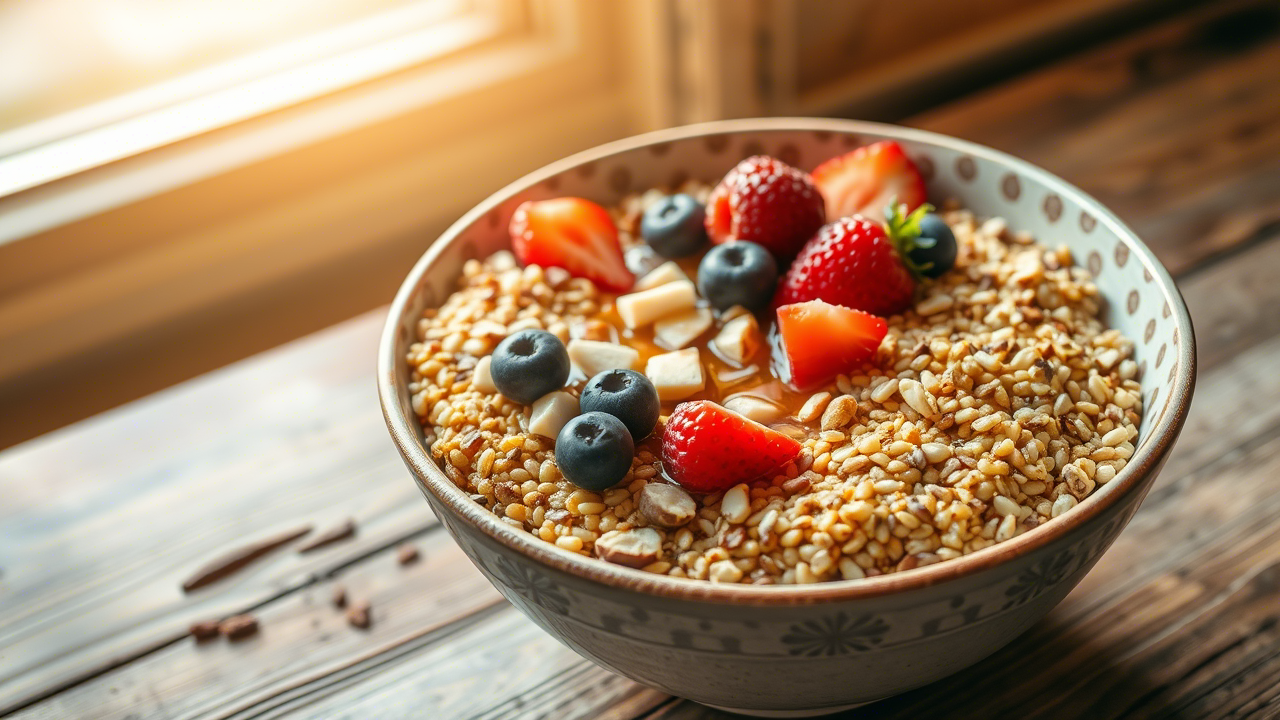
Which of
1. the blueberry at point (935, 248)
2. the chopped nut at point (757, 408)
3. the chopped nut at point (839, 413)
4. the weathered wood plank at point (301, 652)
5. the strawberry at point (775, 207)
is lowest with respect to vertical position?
the weathered wood plank at point (301, 652)

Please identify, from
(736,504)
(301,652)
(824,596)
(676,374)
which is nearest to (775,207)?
(676,374)

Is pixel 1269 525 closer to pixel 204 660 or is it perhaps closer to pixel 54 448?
pixel 204 660

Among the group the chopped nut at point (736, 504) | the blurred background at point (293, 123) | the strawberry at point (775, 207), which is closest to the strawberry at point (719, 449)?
the chopped nut at point (736, 504)

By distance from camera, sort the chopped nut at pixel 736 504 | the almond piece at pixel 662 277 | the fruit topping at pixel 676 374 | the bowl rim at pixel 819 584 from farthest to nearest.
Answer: the almond piece at pixel 662 277
the fruit topping at pixel 676 374
the chopped nut at pixel 736 504
the bowl rim at pixel 819 584

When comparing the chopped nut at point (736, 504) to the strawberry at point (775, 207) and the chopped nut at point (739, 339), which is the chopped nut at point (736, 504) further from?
the strawberry at point (775, 207)

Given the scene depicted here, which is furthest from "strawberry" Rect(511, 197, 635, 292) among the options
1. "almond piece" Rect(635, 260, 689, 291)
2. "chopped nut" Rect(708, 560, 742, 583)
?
"chopped nut" Rect(708, 560, 742, 583)
